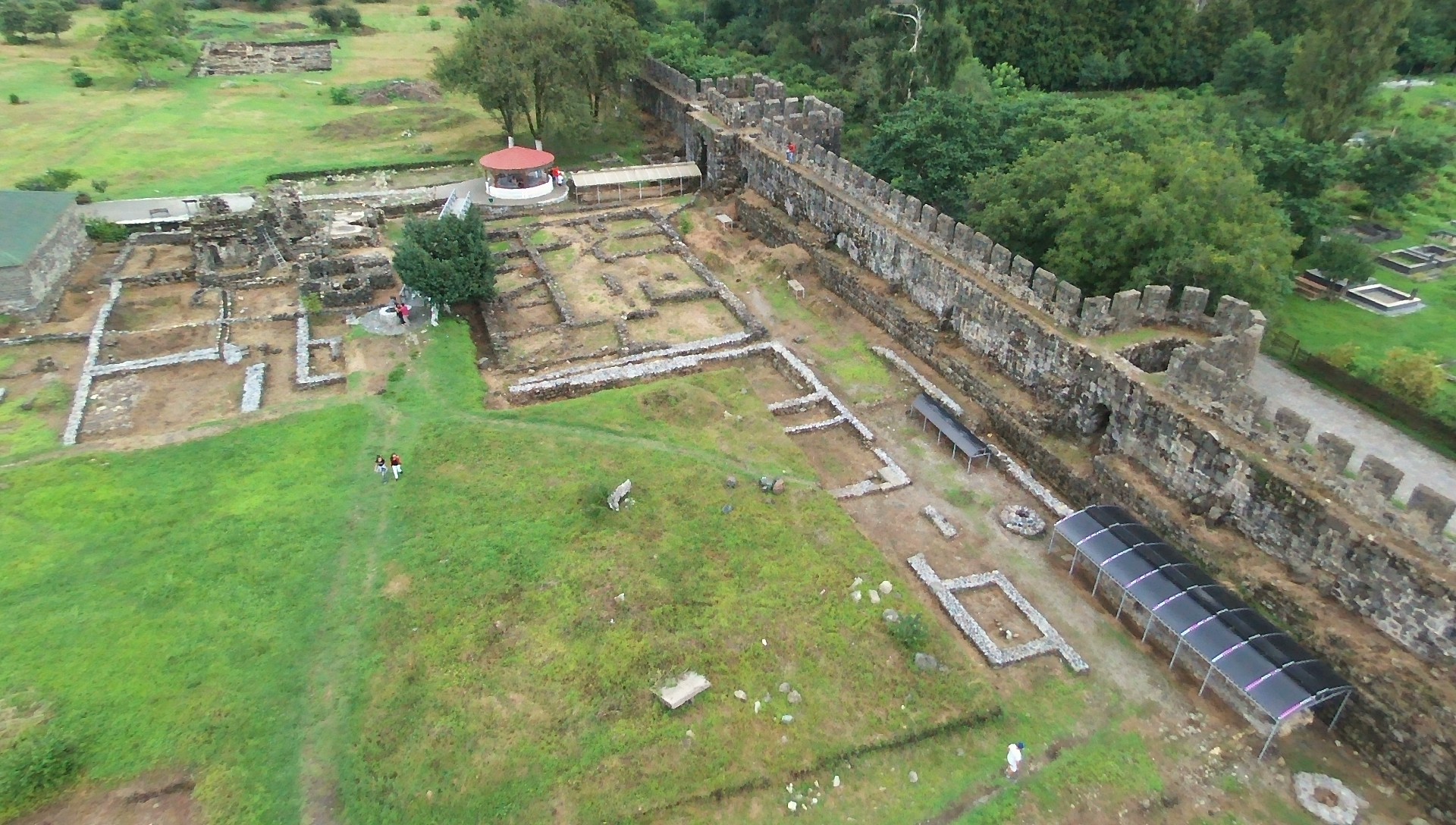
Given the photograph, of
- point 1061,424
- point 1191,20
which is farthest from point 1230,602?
point 1191,20

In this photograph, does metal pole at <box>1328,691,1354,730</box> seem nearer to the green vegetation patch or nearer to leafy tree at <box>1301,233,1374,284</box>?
the green vegetation patch

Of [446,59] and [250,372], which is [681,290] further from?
[446,59]

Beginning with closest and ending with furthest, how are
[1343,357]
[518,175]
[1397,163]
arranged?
1. [1343,357]
2. [1397,163]
3. [518,175]

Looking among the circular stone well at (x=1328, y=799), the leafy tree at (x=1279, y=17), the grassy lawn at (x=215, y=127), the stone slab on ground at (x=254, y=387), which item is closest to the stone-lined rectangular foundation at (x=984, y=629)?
the circular stone well at (x=1328, y=799)

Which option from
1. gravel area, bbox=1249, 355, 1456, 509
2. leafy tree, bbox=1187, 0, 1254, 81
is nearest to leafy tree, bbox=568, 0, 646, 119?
gravel area, bbox=1249, 355, 1456, 509

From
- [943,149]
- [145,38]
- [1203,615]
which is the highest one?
[145,38]

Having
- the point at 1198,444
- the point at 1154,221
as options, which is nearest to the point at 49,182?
the point at 1154,221

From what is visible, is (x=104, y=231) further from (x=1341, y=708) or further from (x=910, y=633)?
(x=1341, y=708)
